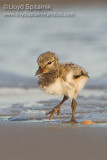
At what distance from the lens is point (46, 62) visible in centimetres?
447

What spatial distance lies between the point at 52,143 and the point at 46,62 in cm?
190

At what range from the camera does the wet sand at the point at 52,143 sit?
2285 mm

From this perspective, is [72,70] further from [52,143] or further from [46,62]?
[52,143]

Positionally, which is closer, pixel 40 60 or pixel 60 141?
pixel 60 141

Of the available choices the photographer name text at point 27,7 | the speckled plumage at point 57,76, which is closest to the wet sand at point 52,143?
the speckled plumage at point 57,76

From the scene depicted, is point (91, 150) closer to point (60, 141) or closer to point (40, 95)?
point (60, 141)

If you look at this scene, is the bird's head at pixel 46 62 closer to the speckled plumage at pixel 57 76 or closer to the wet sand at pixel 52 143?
the speckled plumage at pixel 57 76

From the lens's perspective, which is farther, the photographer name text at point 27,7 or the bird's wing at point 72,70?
the photographer name text at point 27,7

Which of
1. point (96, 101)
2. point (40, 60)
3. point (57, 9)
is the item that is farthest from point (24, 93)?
point (57, 9)

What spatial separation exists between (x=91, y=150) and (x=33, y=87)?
4.26 metres

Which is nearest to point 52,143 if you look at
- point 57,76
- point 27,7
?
point 57,76

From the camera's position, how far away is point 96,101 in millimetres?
5688

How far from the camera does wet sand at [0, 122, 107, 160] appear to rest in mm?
2285

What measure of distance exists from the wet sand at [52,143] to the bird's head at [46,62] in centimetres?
109
